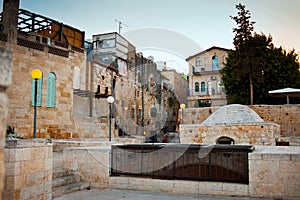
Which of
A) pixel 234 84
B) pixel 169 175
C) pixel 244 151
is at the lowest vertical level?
pixel 169 175

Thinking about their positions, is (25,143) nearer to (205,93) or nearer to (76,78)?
(76,78)

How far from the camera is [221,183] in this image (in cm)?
521

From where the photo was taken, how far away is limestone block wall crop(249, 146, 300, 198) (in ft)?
15.6

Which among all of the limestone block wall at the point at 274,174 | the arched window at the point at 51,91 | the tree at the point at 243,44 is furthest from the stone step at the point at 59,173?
the tree at the point at 243,44

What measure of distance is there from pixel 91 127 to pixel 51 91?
11.6 feet

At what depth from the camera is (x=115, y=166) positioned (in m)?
6.04

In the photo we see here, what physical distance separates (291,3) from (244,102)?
12.1 m

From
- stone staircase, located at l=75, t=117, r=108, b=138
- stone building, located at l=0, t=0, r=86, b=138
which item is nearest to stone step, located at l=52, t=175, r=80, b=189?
stone building, located at l=0, t=0, r=86, b=138

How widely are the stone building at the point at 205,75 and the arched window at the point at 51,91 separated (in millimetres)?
17789

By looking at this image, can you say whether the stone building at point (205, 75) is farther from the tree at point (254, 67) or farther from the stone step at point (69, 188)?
the stone step at point (69, 188)

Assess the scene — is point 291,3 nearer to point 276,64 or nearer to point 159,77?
point 276,64

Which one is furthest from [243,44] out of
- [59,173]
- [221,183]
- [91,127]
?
[59,173]

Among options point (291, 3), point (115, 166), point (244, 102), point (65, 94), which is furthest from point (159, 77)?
point (115, 166)

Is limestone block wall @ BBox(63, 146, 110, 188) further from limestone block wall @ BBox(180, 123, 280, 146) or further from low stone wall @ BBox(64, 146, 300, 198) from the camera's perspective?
limestone block wall @ BBox(180, 123, 280, 146)
